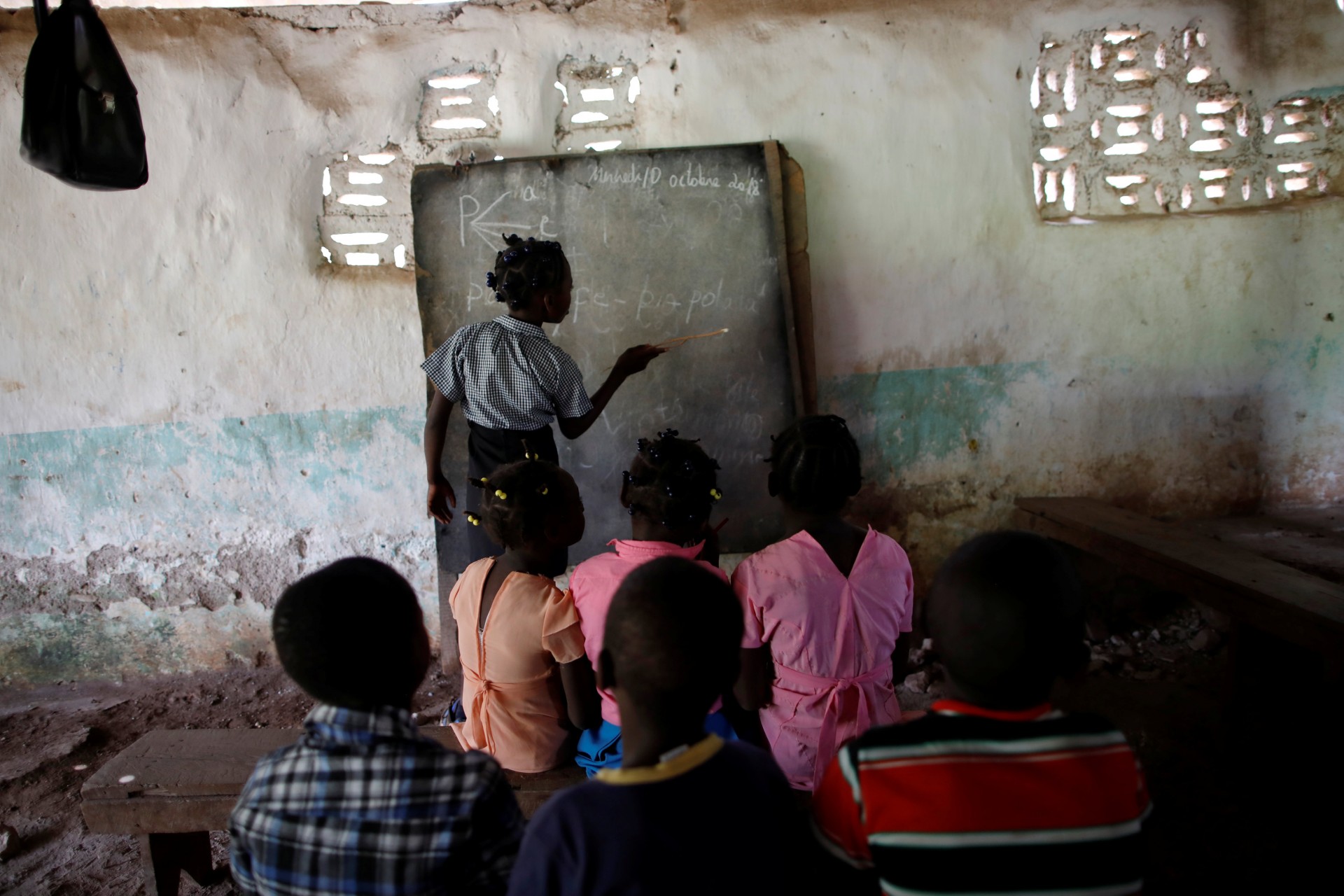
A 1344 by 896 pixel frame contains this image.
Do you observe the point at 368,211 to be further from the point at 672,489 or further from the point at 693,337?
the point at 672,489

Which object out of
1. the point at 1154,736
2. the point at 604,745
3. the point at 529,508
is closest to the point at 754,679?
the point at 604,745

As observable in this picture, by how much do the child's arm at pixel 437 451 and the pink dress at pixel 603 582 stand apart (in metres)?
1.07

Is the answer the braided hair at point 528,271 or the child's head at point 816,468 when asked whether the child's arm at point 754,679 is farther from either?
the braided hair at point 528,271

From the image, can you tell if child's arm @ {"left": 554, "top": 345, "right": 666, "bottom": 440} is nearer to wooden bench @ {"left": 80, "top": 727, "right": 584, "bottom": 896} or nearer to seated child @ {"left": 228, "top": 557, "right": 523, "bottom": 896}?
wooden bench @ {"left": 80, "top": 727, "right": 584, "bottom": 896}

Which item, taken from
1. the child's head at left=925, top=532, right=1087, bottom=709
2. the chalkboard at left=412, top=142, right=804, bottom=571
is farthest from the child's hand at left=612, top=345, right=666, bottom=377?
the child's head at left=925, top=532, right=1087, bottom=709

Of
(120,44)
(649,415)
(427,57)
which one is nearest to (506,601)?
(649,415)

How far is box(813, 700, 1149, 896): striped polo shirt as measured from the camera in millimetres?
853

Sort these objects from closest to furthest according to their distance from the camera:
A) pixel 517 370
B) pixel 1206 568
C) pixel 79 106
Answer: pixel 79 106 → pixel 1206 568 → pixel 517 370

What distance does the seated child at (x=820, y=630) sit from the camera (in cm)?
151

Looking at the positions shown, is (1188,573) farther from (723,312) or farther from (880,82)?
(880,82)

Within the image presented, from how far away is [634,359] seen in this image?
2.54m

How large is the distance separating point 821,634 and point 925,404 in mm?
1775

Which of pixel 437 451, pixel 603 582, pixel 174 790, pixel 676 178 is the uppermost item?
pixel 676 178

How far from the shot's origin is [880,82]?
286 centimetres
